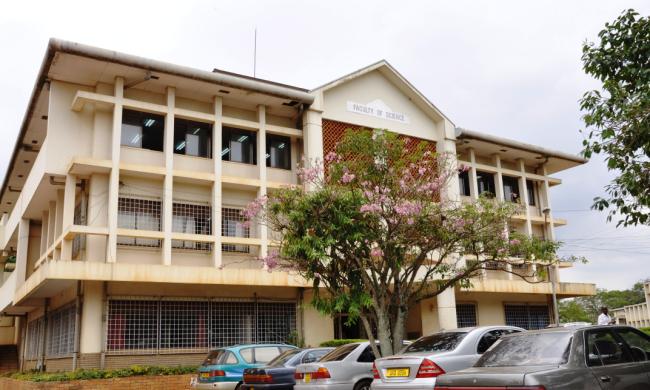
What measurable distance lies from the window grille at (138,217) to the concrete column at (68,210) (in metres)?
1.42

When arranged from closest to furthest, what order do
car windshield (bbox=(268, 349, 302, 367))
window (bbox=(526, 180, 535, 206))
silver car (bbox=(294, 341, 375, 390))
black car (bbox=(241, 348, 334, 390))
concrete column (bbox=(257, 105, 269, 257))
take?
silver car (bbox=(294, 341, 375, 390)) < black car (bbox=(241, 348, 334, 390)) < car windshield (bbox=(268, 349, 302, 367)) < concrete column (bbox=(257, 105, 269, 257)) < window (bbox=(526, 180, 535, 206))

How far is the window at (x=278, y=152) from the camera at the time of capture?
2486 centimetres

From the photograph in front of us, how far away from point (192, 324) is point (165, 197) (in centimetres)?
427

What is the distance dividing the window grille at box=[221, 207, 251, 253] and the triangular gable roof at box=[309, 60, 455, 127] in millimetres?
6463

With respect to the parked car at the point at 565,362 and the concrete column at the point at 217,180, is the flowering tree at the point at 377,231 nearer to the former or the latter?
the parked car at the point at 565,362

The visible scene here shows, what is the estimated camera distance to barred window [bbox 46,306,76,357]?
21.4 metres

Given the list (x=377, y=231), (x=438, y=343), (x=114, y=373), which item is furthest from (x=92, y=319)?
(x=438, y=343)

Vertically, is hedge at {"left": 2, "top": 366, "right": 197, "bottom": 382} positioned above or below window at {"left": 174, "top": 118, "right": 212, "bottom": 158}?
below

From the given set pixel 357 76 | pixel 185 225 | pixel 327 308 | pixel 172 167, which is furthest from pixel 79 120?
pixel 327 308

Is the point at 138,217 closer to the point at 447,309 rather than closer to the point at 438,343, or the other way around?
the point at 447,309

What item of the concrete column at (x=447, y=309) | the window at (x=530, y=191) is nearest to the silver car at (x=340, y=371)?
the concrete column at (x=447, y=309)

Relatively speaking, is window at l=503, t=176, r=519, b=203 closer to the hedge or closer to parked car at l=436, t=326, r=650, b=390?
the hedge

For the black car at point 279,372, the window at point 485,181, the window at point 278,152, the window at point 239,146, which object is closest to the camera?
the black car at point 279,372

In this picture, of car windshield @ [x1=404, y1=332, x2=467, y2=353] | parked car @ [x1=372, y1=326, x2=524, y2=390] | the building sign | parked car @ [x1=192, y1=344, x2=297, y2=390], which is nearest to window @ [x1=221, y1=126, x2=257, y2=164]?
the building sign
